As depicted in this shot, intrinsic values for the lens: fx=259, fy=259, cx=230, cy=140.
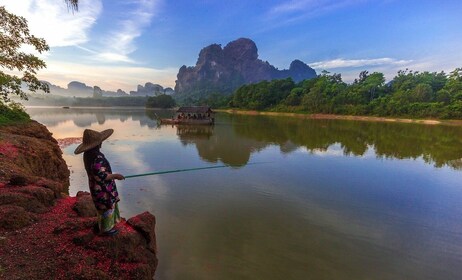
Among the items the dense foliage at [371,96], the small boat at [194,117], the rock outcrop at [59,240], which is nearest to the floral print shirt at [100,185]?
A: the rock outcrop at [59,240]

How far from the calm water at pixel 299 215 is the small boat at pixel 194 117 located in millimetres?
25965

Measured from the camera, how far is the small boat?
149 feet

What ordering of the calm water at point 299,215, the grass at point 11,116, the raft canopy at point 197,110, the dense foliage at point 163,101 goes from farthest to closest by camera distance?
the dense foliage at point 163,101, the raft canopy at point 197,110, the grass at point 11,116, the calm water at point 299,215

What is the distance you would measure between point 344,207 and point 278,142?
16856 millimetres

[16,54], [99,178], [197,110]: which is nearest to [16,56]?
[16,54]

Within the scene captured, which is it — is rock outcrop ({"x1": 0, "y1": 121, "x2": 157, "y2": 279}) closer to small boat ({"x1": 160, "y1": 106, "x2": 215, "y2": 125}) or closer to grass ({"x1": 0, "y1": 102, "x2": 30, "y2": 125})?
grass ({"x1": 0, "y1": 102, "x2": 30, "y2": 125})

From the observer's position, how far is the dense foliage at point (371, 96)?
59.4 meters

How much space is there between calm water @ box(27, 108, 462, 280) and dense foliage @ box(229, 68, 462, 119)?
4864cm

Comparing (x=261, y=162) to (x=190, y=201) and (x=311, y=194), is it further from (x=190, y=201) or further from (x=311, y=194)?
(x=190, y=201)

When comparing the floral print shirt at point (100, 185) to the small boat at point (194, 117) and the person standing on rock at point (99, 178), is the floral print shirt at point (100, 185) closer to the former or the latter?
the person standing on rock at point (99, 178)

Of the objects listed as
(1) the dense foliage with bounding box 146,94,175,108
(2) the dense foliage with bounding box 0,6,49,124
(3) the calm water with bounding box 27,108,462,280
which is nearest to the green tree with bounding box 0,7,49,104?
(2) the dense foliage with bounding box 0,6,49,124

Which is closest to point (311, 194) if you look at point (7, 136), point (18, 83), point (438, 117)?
point (18, 83)

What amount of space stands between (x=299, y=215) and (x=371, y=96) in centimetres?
7728

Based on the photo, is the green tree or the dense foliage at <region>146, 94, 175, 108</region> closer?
the green tree
